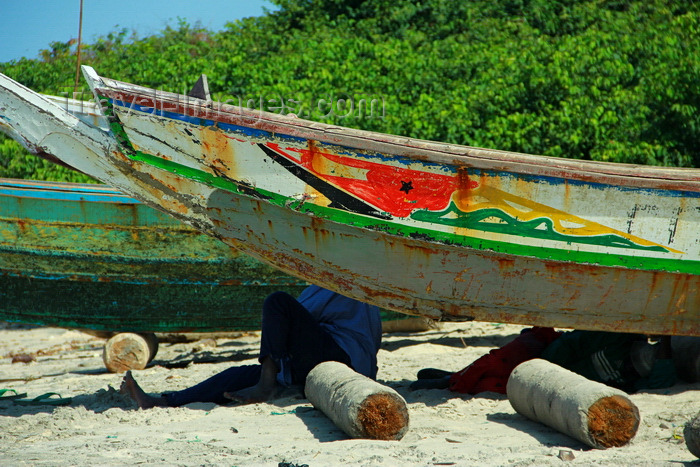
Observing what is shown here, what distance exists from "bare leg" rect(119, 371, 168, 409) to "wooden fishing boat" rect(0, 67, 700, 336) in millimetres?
985

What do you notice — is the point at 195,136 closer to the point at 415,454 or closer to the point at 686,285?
the point at 415,454

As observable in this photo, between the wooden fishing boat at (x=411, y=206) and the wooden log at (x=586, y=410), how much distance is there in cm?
80

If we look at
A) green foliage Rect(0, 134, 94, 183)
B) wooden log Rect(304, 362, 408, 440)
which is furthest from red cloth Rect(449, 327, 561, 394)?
green foliage Rect(0, 134, 94, 183)

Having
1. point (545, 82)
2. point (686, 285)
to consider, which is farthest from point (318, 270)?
point (545, 82)

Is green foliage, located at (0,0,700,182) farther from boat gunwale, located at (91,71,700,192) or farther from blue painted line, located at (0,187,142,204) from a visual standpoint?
boat gunwale, located at (91,71,700,192)

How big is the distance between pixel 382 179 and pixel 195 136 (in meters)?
1.05

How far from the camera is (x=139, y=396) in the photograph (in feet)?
12.8

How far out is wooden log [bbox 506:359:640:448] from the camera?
2867 millimetres

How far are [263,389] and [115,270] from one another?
2.35 metres

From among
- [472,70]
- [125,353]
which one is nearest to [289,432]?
[125,353]

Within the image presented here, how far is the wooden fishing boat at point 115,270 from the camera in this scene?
5594 millimetres

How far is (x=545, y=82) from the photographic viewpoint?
909cm

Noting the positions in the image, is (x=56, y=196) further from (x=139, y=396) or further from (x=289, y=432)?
(x=289, y=432)

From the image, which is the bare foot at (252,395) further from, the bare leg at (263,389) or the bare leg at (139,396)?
the bare leg at (139,396)
